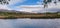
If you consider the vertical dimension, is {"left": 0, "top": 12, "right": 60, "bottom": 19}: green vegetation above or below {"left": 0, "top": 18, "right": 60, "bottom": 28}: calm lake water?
above

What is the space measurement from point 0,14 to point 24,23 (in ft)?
0.89

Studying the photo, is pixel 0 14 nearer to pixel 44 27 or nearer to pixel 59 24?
pixel 44 27

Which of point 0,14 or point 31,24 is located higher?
point 0,14

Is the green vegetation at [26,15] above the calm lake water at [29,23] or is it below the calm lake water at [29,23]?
above

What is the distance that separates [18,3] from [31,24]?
26 cm

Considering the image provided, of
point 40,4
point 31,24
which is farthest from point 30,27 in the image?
point 40,4

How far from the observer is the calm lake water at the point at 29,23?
Answer: 1.13 metres

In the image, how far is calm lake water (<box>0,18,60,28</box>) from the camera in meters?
1.13

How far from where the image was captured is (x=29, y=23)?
1134 mm

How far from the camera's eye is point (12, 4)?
1136 mm

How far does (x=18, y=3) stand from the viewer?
3.73 ft

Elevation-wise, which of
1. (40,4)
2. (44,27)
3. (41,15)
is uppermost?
(40,4)

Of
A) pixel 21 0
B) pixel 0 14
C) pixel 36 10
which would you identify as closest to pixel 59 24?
pixel 36 10

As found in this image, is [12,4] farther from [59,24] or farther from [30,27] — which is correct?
[59,24]
